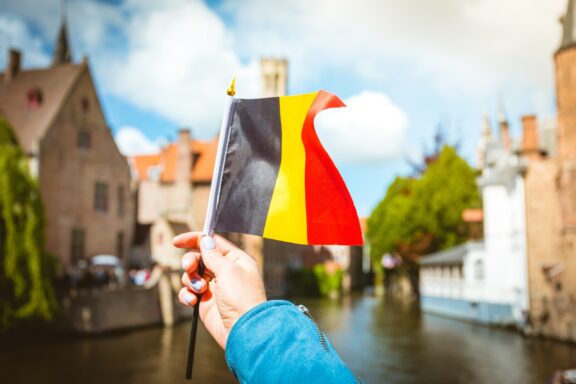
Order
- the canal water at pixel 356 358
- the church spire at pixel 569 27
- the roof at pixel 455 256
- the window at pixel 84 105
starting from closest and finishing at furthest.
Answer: the canal water at pixel 356 358 < the church spire at pixel 569 27 < the window at pixel 84 105 < the roof at pixel 455 256

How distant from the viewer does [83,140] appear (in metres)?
34.2

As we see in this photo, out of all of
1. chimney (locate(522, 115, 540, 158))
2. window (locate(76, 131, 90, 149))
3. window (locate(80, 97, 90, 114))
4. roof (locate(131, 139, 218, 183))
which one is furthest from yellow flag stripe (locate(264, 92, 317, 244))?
roof (locate(131, 139, 218, 183))

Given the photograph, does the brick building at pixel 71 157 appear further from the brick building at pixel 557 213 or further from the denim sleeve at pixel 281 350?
the denim sleeve at pixel 281 350

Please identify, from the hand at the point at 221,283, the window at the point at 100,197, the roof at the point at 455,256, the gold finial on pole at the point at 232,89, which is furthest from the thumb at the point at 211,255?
the roof at the point at 455,256

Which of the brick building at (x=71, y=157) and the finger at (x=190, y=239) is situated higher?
the brick building at (x=71, y=157)

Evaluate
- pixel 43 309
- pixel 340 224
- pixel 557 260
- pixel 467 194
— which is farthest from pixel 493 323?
pixel 340 224

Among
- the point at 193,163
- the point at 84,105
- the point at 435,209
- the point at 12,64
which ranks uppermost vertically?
the point at 12,64

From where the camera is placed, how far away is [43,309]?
23734mm

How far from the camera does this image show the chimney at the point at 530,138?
31.2 metres

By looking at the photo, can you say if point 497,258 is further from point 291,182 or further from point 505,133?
point 291,182

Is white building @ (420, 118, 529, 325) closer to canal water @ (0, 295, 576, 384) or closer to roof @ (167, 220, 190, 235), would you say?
canal water @ (0, 295, 576, 384)

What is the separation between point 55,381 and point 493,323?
2554 cm

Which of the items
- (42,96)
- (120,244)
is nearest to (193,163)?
(120,244)

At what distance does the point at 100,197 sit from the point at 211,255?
3559 cm
